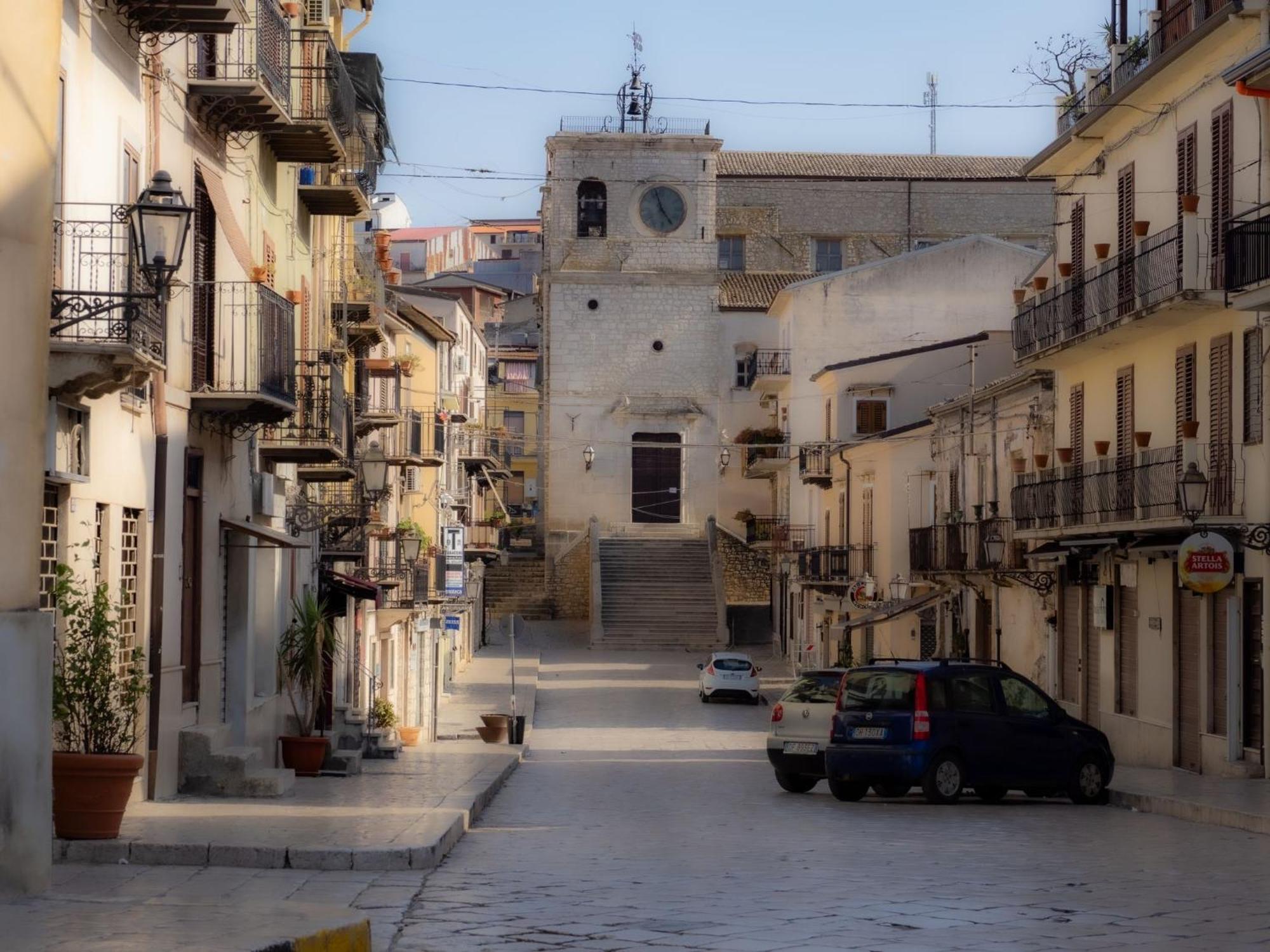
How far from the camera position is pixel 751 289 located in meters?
70.9

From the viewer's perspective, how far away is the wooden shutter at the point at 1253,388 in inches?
912

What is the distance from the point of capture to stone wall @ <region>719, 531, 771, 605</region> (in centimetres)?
6625

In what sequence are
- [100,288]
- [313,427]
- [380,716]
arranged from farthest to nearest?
1. [380,716]
2. [313,427]
3. [100,288]

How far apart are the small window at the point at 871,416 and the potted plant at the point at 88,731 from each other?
39390 millimetres

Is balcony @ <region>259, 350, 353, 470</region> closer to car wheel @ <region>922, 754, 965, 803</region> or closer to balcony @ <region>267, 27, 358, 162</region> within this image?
balcony @ <region>267, 27, 358, 162</region>

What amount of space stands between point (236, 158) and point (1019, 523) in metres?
16.8

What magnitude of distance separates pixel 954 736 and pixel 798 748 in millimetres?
2828

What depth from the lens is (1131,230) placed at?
92.0 ft

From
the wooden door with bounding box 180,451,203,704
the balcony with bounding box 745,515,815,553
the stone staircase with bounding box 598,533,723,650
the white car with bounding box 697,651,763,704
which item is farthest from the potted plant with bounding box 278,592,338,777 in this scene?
the stone staircase with bounding box 598,533,723,650

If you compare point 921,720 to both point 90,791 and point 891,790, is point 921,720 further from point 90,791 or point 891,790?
point 90,791

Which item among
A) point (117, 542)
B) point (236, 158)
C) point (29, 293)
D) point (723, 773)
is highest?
point (236, 158)

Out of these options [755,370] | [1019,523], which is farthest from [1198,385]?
[755,370]

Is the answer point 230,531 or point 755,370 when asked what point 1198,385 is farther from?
point 755,370

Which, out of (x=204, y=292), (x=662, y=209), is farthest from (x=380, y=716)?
(x=662, y=209)
